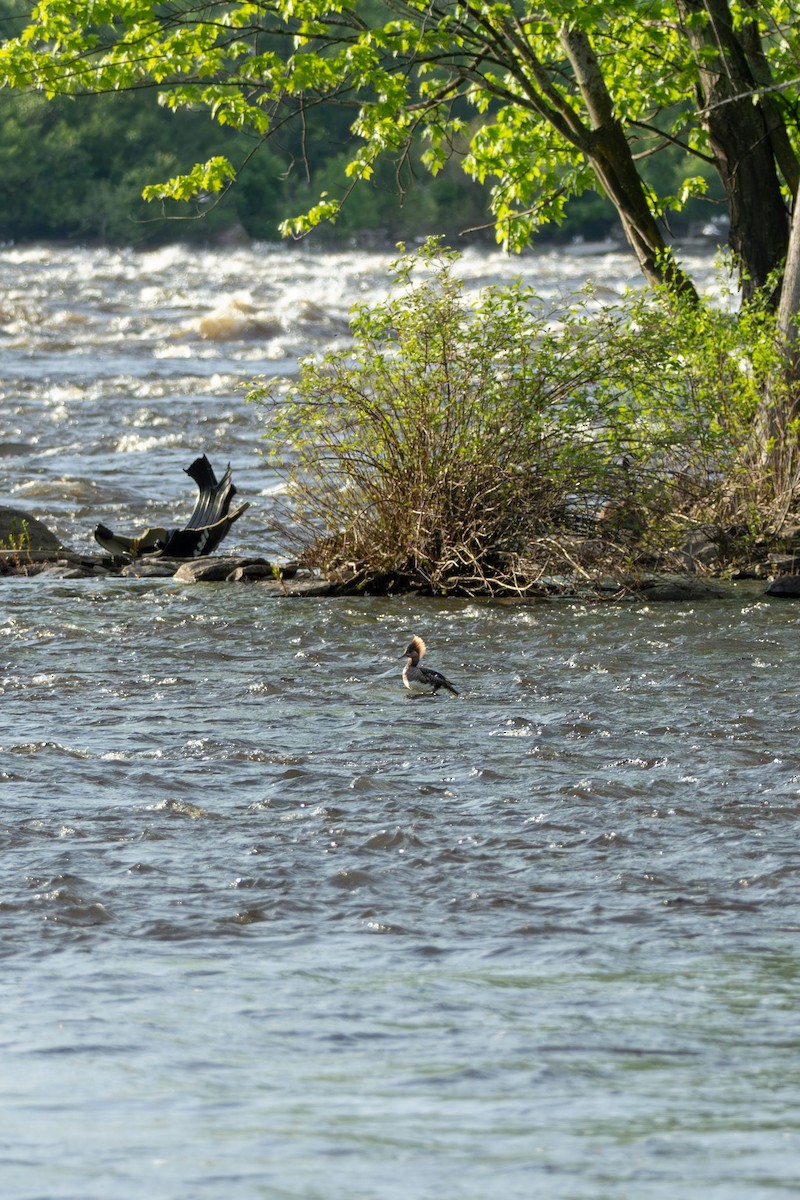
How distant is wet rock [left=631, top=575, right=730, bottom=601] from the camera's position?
11992 mm

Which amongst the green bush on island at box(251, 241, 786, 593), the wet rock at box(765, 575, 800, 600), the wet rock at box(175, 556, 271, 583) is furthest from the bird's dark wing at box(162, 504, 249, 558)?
the wet rock at box(765, 575, 800, 600)

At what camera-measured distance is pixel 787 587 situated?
11992mm

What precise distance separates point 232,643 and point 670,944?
5659 mm

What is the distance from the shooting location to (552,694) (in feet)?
30.3

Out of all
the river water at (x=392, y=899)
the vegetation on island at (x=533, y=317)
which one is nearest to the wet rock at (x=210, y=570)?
the river water at (x=392, y=899)

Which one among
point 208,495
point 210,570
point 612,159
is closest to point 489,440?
point 210,570

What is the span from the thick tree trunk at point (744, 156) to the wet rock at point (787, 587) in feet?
11.1

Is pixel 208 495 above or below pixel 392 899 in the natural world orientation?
above

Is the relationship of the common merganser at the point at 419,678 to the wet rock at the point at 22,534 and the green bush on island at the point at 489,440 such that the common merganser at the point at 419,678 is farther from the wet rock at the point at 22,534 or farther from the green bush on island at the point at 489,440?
the wet rock at the point at 22,534

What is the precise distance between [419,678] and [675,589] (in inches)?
133

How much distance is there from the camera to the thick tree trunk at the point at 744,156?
14.6 m

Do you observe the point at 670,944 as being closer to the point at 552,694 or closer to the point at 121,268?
the point at 552,694

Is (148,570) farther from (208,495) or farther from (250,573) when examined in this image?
(208,495)

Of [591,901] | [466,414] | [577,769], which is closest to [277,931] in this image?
[591,901]
